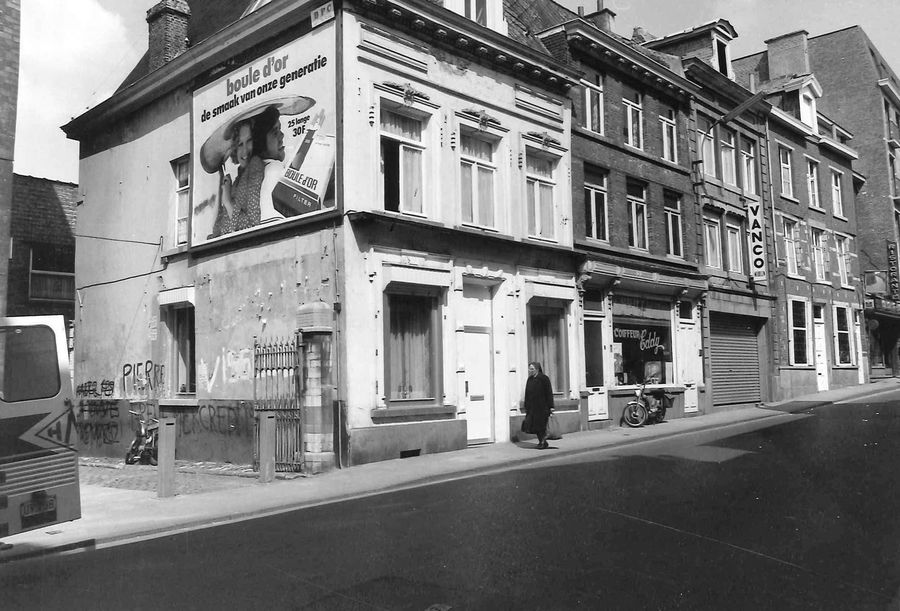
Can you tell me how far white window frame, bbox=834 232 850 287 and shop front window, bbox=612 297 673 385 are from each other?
50.0 ft

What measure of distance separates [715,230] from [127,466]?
19.6 meters

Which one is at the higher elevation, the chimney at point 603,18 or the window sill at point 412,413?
the chimney at point 603,18

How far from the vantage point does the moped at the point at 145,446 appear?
16.8m

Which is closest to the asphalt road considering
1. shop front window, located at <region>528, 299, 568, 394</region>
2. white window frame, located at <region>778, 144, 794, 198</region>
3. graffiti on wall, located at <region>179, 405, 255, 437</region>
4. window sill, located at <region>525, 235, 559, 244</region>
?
graffiti on wall, located at <region>179, 405, 255, 437</region>

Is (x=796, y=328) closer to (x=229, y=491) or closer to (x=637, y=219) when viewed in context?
(x=637, y=219)

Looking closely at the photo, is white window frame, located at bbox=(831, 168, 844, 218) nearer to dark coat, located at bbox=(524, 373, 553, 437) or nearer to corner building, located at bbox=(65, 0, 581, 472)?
corner building, located at bbox=(65, 0, 581, 472)

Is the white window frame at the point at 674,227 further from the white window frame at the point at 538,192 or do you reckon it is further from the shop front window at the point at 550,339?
the shop front window at the point at 550,339

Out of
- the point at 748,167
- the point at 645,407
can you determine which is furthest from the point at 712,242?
the point at 645,407

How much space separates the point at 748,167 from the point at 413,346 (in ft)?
61.1

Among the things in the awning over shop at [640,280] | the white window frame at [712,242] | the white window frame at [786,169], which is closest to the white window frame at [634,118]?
the awning over shop at [640,280]

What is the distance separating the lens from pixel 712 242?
2616 cm

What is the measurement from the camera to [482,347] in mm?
17047

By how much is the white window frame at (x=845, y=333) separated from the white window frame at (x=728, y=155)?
9.54 metres

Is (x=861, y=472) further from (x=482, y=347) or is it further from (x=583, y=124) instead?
(x=583, y=124)
